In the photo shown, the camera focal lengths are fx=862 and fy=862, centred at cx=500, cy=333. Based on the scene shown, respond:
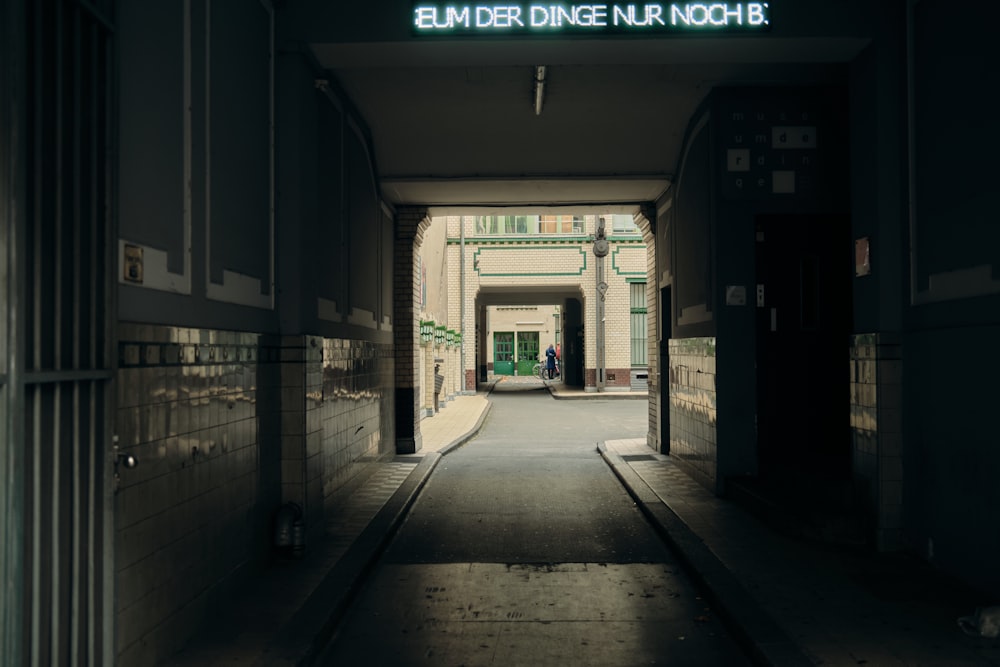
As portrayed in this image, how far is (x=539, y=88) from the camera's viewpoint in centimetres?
853

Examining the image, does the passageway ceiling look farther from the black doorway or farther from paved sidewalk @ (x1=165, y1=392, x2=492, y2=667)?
paved sidewalk @ (x1=165, y1=392, x2=492, y2=667)

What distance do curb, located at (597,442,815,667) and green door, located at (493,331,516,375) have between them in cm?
4841

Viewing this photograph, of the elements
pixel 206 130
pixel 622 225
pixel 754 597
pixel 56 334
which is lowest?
pixel 754 597

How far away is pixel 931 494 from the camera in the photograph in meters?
6.09

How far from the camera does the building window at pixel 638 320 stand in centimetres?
3153

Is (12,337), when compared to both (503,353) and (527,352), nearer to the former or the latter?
(527,352)

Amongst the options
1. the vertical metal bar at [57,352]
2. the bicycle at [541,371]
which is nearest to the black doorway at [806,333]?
the vertical metal bar at [57,352]

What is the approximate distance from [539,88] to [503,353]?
163 feet

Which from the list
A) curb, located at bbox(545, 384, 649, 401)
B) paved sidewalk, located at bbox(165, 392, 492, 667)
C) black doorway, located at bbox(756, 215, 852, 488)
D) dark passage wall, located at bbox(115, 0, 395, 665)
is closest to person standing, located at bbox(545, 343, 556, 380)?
curb, located at bbox(545, 384, 649, 401)

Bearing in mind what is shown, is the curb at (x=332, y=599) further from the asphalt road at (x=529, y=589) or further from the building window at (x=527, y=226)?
the building window at (x=527, y=226)

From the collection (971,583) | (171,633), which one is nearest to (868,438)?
(971,583)

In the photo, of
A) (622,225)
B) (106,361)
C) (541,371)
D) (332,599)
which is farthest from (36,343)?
(541,371)

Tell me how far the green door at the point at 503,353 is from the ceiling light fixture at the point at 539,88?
158 ft

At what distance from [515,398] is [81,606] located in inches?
1072
